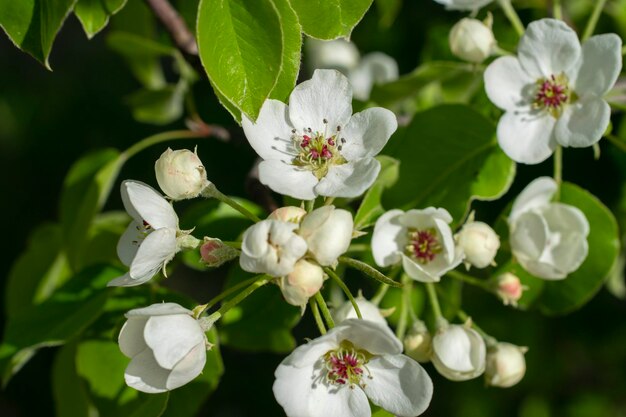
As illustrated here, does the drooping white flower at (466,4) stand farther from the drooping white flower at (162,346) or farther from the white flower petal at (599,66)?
the drooping white flower at (162,346)

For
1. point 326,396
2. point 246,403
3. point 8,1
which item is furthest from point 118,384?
point 246,403

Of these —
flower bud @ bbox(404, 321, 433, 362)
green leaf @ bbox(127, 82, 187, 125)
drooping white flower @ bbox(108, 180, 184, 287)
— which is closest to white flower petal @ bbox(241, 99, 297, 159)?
drooping white flower @ bbox(108, 180, 184, 287)

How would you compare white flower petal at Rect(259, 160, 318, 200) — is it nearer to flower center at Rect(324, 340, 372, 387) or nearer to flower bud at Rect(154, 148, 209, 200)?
flower bud at Rect(154, 148, 209, 200)

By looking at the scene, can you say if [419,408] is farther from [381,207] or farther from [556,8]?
[556,8]

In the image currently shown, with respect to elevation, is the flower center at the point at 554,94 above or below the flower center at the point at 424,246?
above

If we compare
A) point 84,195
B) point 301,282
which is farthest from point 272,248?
point 84,195

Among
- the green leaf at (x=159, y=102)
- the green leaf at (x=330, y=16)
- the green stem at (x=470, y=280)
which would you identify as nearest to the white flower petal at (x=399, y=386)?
the green stem at (x=470, y=280)

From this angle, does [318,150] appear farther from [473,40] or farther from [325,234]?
[473,40]

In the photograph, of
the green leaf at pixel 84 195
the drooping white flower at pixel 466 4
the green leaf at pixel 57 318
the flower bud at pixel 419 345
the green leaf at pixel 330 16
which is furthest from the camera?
the green leaf at pixel 84 195
